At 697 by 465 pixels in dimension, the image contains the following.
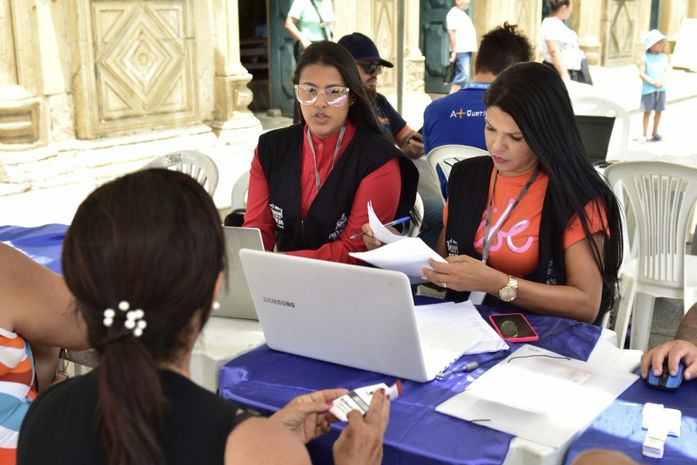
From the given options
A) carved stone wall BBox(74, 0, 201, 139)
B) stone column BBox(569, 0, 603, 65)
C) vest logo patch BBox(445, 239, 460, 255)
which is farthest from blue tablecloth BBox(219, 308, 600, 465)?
stone column BBox(569, 0, 603, 65)

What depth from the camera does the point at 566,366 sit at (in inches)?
74.8

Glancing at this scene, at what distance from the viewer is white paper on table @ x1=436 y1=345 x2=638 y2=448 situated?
1.64 metres

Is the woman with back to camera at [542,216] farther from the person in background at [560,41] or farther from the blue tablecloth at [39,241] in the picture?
the person in background at [560,41]

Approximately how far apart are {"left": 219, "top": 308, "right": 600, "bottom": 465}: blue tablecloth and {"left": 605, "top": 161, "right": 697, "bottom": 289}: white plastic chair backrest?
1.64 meters

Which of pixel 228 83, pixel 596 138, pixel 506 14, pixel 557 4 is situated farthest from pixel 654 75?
pixel 596 138

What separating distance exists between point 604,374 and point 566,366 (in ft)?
0.27

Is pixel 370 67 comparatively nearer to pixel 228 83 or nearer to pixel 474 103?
pixel 474 103

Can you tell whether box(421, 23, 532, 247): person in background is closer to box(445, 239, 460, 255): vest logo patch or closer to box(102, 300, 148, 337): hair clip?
box(445, 239, 460, 255): vest logo patch

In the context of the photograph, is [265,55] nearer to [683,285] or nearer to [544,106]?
[683,285]

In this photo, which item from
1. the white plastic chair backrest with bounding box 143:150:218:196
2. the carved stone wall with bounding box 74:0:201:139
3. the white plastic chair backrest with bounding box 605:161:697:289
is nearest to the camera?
the white plastic chair backrest with bounding box 605:161:697:289

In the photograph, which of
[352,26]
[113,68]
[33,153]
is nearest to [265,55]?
[352,26]

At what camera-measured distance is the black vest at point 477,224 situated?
243 centimetres

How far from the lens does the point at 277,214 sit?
9.84ft

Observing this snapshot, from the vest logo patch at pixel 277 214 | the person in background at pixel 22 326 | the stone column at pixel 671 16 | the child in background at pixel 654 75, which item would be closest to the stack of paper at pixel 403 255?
the person in background at pixel 22 326
